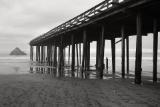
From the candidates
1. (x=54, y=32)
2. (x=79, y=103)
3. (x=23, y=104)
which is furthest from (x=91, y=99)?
(x=54, y=32)

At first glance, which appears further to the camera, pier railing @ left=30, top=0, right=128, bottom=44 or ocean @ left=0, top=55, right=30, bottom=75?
ocean @ left=0, top=55, right=30, bottom=75

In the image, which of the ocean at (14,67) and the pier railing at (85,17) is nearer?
the pier railing at (85,17)

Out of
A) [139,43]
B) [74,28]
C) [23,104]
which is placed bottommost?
[23,104]

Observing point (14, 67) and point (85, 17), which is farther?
point (14, 67)

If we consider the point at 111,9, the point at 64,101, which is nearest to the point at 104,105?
the point at 64,101

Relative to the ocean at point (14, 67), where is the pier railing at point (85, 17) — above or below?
above

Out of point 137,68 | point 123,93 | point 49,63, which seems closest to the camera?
point 123,93

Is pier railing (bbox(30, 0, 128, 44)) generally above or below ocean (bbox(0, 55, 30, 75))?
above

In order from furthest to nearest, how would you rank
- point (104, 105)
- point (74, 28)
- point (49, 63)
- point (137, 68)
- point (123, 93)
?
point (49, 63)
point (74, 28)
point (137, 68)
point (123, 93)
point (104, 105)

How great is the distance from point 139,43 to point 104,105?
4.94 m

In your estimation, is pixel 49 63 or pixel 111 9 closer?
pixel 111 9

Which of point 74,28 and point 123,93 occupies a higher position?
point 74,28

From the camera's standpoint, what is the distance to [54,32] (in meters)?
24.0

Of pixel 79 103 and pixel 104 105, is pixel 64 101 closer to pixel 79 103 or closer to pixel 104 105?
pixel 79 103
